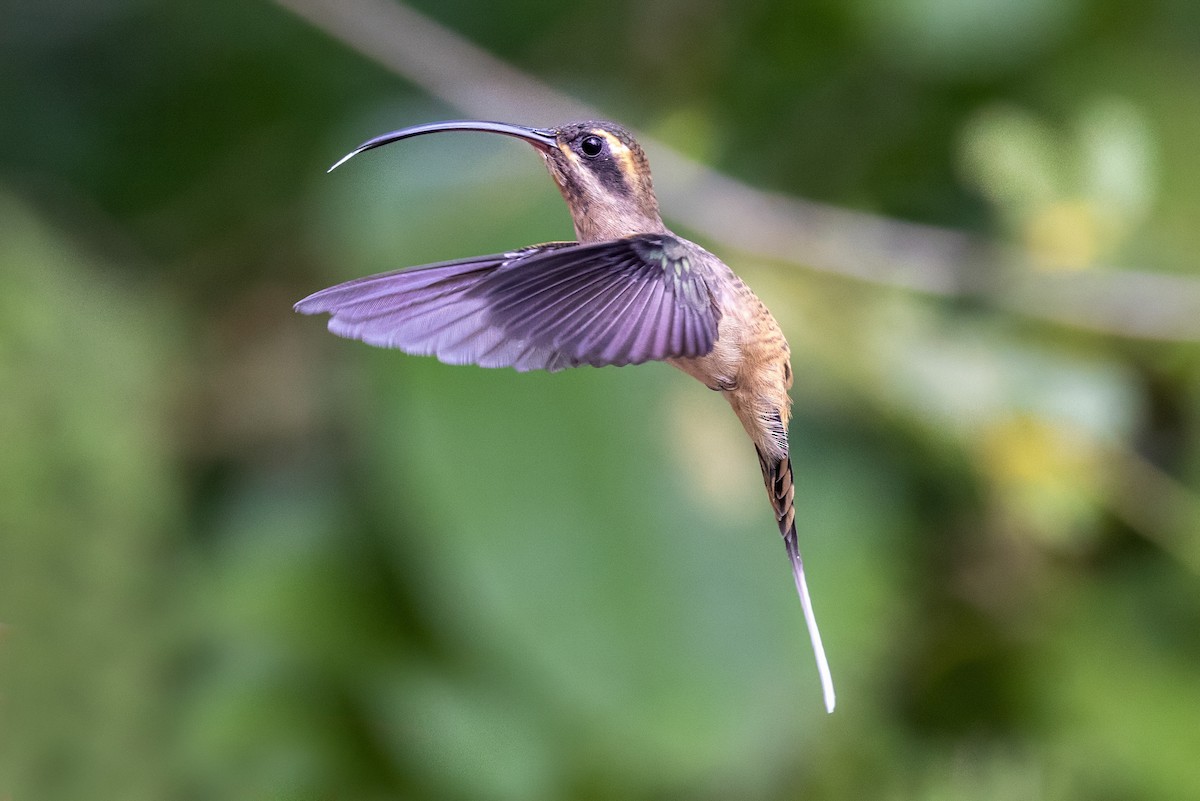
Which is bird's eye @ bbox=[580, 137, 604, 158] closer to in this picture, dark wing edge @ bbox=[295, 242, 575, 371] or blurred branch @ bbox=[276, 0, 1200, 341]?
dark wing edge @ bbox=[295, 242, 575, 371]

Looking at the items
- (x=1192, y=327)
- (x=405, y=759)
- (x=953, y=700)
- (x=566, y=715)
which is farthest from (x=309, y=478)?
(x=1192, y=327)

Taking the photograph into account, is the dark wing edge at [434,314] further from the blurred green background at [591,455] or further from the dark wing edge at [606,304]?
the blurred green background at [591,455]

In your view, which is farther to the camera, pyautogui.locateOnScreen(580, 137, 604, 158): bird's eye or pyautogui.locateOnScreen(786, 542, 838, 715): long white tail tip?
pyautogui.locateOnScreen(580, 137, 604, 158): bird's eye

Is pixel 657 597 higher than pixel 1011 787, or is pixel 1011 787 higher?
pixel 657 597

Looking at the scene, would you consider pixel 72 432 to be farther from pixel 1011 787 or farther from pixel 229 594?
pixel 1011 787

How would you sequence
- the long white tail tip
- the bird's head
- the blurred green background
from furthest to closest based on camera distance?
the blurred green background → the bird's head → the long white tail tip

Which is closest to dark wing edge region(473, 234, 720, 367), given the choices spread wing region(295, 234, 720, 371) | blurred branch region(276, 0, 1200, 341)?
spread wing region(295, 234, 720, 371)
